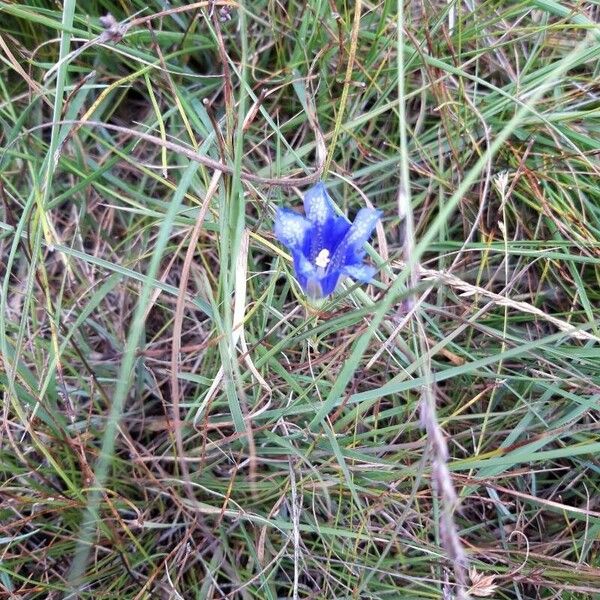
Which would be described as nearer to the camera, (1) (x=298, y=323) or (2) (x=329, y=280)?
(2) (x=329, y=280)

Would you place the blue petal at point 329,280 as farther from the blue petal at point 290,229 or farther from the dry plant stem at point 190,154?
the dry plant stem at point 190,154

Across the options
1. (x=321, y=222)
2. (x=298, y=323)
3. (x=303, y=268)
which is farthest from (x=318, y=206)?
(x=298, y=323)

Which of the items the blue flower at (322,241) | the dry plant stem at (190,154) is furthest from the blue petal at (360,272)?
the dry plant stem at (190,154)

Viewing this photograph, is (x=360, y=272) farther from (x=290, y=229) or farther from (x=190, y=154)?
(x=190, y=154)

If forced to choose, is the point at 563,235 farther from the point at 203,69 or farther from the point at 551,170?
the point at 203,69

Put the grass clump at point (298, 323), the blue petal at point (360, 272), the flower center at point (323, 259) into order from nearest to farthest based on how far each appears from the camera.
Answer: the blue petal at point (360, 272), the flower center at point (323, 259), the grass clump at point (298, 323)

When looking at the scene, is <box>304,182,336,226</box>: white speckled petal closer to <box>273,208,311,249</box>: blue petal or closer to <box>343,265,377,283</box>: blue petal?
<box>273,208,311,249</box>: blue petal
